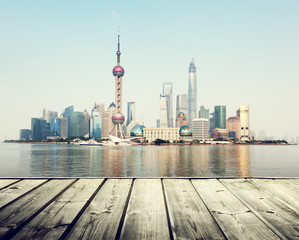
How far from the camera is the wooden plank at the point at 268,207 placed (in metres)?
3.22

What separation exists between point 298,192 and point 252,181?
805 mm

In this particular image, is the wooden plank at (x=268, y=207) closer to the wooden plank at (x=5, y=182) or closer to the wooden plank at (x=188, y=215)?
the wooden plank at (x=188, y=215)

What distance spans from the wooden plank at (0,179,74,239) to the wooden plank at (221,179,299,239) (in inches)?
122

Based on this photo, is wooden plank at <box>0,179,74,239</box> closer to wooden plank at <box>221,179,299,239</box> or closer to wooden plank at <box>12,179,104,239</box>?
wooden plank at <box>12,179,104,239</box>

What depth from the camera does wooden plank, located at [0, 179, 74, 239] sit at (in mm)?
3188

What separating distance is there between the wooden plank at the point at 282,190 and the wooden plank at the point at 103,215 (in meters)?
2.52

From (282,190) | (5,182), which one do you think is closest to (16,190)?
(5,182)

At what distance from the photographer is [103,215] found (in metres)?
3.54

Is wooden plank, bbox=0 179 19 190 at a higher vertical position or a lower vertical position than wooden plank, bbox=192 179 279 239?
higher

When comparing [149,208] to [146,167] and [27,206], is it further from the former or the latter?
[146,167]

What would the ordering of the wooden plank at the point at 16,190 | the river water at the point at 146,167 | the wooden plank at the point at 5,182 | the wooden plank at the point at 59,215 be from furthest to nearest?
1. the river water at the point at 146,167
2. the wooden plank at the point at 5,182
3. the wooden plank at the point at 16,190
4. the wooden plank at the point at 59,215

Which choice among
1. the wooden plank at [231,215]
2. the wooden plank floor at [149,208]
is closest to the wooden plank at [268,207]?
the wooden plank floor at [149,208]

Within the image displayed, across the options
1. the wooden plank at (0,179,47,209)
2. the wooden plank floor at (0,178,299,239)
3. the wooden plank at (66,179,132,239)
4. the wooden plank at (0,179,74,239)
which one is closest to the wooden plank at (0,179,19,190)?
the wooden plank floor at (0,178,299,239)

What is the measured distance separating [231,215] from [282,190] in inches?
69.5
